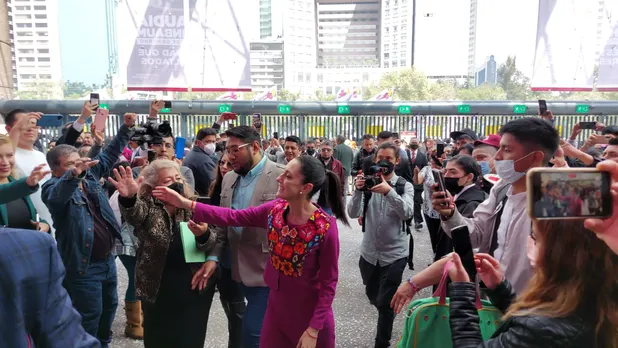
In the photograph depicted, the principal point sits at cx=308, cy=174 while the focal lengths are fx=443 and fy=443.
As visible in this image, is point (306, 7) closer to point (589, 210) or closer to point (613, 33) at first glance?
point (613, 33)

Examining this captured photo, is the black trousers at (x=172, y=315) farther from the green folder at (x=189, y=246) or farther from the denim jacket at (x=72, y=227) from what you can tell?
the denim jacket at (x=72, y=227)

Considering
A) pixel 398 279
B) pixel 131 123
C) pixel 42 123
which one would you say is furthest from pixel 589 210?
pixel 42 123

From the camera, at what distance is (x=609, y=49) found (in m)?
11.7

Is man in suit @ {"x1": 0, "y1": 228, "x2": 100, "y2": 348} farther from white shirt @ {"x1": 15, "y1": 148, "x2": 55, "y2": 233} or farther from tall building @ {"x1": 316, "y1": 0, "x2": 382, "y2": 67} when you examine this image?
tall building @ {"x1": 316, "y1": 0, "x2": 382, "y2": 67}

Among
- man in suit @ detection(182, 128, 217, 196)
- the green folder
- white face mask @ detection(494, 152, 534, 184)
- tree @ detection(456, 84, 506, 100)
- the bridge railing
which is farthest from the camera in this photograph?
tree @ detection(456, 84, 506, 100)

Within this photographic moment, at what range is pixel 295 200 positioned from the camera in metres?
2.55

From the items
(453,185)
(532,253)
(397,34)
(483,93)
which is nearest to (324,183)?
(453,185)

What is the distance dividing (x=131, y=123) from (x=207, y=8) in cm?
819

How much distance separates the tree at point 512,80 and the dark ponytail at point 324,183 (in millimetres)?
77876

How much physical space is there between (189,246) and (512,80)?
80.9 metres

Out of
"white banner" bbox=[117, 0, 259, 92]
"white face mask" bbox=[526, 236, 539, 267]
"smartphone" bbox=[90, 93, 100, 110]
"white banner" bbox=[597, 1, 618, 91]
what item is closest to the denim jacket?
"smartphone" bbox=[90, 93, 100, 110]

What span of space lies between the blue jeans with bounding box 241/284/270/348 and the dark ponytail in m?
0.71

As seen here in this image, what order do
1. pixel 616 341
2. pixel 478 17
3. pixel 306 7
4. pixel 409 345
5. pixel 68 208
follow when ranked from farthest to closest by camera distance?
1. pixel 306 7
2. pixel 478 17
3. pixel 68 208
4. pixel 409 345
5. pixel 616 341

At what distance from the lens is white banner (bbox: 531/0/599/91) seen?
11.5 m
